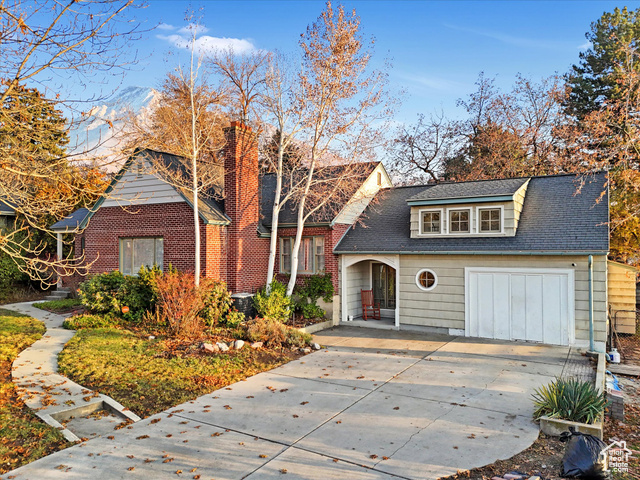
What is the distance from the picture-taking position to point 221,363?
9.00m

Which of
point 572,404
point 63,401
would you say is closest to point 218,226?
point 63,401

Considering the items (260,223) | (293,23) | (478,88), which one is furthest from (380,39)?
(478,88)

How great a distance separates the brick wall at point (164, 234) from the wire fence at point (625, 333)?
11713 mm

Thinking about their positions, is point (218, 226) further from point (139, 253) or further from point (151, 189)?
point (139, 253)

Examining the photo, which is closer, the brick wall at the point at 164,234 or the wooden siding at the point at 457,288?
the wooden siding at the point at 457,288

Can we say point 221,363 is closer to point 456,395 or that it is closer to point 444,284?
point 456,395

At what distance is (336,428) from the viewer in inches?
240

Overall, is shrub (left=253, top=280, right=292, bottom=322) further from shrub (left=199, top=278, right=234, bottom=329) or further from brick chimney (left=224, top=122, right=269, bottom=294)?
brick chimney (left=224, top=122, right=269, bottom=294)

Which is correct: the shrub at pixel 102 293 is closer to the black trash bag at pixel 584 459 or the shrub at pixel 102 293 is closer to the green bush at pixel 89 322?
the green bush at pixel 89 322

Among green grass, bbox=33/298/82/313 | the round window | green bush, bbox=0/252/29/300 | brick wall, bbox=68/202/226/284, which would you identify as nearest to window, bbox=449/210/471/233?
the round window

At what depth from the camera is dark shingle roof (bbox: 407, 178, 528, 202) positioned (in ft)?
42.0

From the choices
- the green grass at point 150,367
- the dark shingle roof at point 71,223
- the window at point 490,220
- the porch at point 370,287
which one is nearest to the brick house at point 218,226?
the porch at point 370,287

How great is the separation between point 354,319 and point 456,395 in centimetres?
777

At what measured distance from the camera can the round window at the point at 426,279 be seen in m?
13.1
